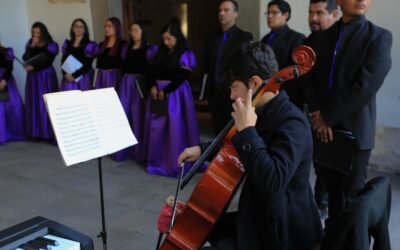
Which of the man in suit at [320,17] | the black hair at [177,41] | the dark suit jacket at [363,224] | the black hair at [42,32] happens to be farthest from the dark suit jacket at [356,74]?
the black hair at [42,32]

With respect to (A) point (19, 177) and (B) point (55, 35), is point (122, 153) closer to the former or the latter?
(A) point (19, 177)

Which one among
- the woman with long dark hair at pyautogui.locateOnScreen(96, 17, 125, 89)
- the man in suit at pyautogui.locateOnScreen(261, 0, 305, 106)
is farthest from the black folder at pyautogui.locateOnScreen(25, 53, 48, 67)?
the man in suit at pyautogui.locateOnScreen(261, 0, 305, 106)

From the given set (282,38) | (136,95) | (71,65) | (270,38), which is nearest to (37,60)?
(71,65)

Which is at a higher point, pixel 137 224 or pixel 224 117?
pixel 224 117

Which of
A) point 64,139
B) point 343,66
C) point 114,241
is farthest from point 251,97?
point 114,241

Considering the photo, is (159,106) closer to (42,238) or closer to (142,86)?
(142,86)

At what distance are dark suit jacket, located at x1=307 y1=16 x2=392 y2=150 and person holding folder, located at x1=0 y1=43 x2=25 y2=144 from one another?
4.22 metres

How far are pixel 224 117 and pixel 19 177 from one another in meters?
2.11

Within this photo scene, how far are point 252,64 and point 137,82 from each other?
287 cm

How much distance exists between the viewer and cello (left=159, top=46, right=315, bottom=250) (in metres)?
1.57

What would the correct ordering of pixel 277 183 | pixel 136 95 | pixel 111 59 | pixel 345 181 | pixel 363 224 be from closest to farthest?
pixel 363 224 < pixel 277 183 < pixel 345 181 < pixel 136 95 < pixel 111 59

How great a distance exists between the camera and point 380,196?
138 cm

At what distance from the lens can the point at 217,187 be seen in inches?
63.7

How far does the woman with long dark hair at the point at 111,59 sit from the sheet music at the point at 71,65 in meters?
0.31
